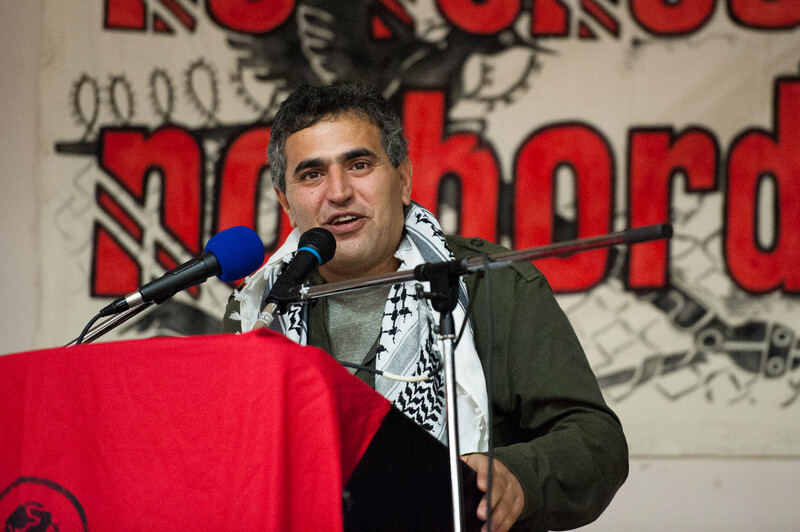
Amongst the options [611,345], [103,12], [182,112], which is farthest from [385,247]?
[103,12]

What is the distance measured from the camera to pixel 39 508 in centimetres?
84

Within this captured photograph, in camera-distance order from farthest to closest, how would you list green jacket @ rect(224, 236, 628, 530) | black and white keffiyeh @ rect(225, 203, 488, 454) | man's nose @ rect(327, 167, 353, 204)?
man's nose @ rect(327, 167, 353, 204) < black and white keffiyeh @ rect(225, 203, 488, 454) < green jacket @ rect(224, 236, 628, 530)

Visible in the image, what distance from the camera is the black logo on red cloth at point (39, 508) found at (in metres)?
0.83

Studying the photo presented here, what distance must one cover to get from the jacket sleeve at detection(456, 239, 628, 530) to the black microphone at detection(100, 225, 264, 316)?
36 centimetres

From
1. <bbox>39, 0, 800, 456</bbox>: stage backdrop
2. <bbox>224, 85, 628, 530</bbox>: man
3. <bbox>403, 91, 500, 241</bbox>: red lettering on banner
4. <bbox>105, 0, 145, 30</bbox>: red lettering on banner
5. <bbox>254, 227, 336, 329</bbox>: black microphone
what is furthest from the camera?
<bbox>105, 0, 145, 30</bbox>: red lettering on banner

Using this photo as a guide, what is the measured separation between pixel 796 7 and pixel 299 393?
103 inches

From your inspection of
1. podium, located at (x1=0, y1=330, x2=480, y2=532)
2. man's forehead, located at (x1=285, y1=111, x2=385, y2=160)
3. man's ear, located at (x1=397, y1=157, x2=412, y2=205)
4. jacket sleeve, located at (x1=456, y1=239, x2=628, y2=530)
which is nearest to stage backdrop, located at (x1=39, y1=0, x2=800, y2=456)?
man's ear, located at (x1=397, y1=157, x2=412, y2=205)

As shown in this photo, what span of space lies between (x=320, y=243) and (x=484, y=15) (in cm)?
191

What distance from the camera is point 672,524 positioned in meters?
2.67

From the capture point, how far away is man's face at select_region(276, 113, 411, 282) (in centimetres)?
171

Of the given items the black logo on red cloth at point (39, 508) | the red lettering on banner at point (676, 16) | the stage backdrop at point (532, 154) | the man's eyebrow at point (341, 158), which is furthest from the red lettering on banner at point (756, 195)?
the black logo on red cloth at point (39, 508)

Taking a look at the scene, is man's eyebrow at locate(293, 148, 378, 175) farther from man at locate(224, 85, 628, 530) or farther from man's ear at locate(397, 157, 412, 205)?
man's ear at locate(397, 157, 412, 205)

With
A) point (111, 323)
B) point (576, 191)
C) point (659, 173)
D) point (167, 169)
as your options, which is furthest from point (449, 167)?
point (111, 323)

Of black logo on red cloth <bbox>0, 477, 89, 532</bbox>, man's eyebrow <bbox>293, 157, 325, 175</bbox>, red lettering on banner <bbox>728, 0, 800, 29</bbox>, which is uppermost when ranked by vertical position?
red lettering on banner <bbox>728, 0, 800, 29</bbox>
